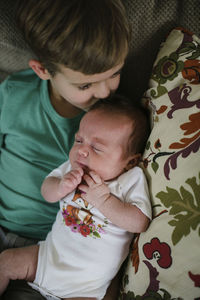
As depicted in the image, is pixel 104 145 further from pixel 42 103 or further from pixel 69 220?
pixel 42 103

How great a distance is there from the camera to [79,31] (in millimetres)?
778

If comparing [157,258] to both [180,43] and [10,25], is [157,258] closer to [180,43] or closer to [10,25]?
[180,43]

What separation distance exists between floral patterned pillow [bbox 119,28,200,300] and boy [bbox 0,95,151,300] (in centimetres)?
7

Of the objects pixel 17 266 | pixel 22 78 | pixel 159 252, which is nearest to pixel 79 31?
pixel 22 78

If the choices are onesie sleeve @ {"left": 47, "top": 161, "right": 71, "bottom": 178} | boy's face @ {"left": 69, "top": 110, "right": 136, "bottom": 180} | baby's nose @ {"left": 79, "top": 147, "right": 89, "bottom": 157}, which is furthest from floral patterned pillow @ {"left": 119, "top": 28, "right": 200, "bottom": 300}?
onesie sleeve @ {"left": 47, "top": 161, "right": 71, "bottom": 178}

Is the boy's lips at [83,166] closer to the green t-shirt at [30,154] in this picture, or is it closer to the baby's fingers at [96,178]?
the baby's fingers at [96,178]

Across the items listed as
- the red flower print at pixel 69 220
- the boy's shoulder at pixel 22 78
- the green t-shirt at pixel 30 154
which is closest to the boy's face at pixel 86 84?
the green t-shirt at pixel 30 154

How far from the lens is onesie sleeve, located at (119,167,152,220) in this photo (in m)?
0.81

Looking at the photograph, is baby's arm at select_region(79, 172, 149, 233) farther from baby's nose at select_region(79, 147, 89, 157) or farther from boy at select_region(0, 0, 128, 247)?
boy at select_region(0, 0, 128, 247)

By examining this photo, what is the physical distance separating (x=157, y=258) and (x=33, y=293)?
0.53m

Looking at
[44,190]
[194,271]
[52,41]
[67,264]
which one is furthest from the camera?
[44,190]

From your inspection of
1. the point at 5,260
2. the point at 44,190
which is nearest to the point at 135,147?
the point at 44,190

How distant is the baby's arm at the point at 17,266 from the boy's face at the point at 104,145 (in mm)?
394

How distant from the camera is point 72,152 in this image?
96 centimetres
